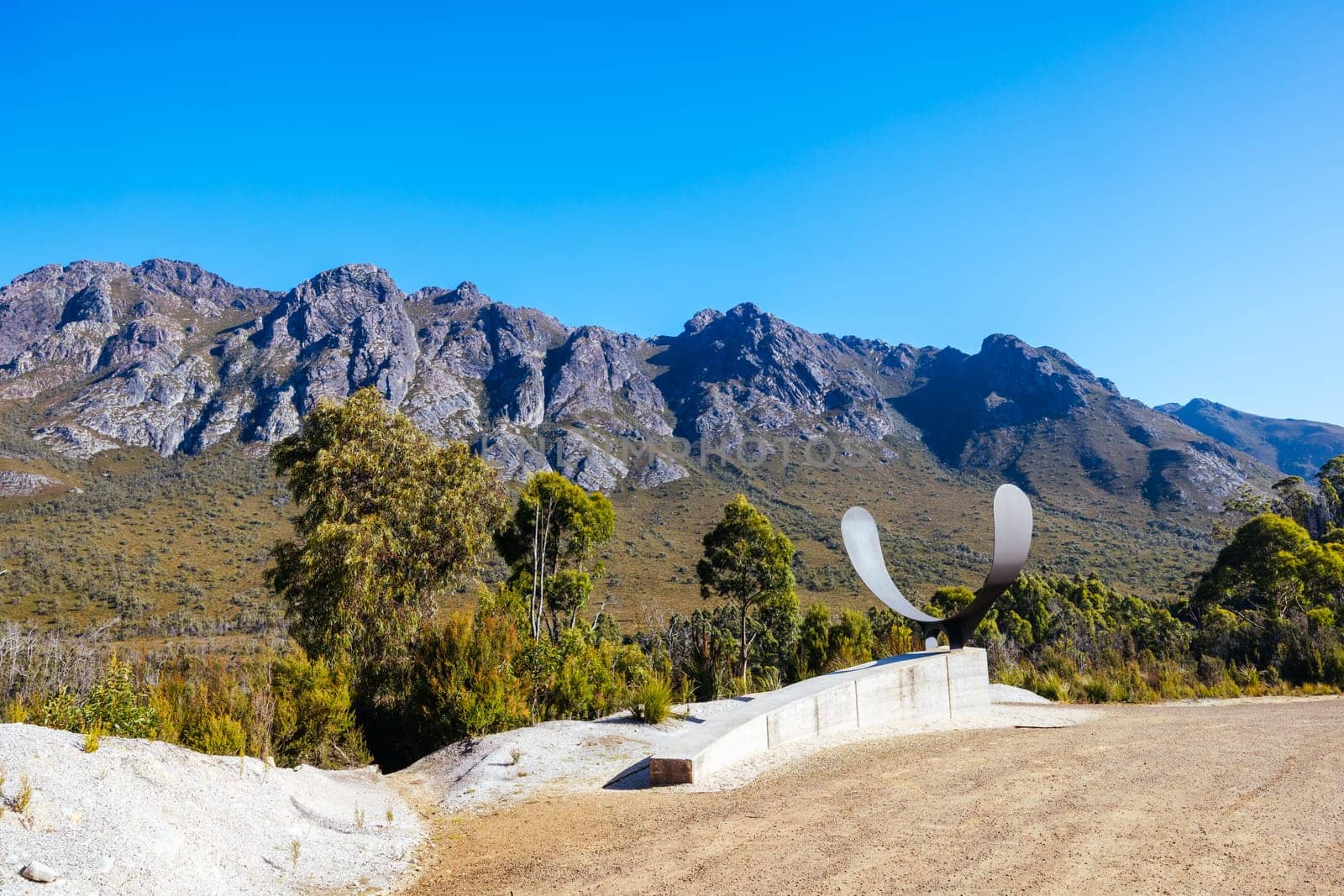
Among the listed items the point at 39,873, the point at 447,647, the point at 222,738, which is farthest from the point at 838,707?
the point at 39,873

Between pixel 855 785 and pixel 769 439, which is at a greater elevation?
pixel 769 439

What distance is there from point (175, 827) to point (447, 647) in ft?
16.8

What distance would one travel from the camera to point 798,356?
13075cm

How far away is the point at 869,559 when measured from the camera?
525 inches

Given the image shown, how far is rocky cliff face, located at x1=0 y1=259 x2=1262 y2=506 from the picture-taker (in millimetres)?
79125

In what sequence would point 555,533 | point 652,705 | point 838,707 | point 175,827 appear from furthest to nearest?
1. point 555,533
2. point 652,705
3. point 838,707
4. point 175,827

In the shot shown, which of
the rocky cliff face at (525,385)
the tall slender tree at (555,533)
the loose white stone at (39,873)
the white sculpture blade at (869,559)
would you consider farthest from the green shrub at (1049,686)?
the rocky cliff face at (525,385)

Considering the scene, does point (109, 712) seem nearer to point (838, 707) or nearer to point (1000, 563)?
point (838, 707)

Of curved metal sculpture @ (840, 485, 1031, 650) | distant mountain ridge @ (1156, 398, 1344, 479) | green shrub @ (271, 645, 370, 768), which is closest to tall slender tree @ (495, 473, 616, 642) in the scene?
curved metal sculpture @ (840, 485, 1031, 650)

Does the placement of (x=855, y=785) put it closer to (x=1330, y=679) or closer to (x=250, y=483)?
(x=1330, y=679)

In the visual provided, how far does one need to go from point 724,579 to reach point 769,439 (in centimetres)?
7538

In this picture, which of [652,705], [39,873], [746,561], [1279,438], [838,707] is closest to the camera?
[39,873]

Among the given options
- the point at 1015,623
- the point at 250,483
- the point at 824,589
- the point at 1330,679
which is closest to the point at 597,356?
the point at 250,483

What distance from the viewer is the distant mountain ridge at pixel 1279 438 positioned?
154125 millimetres
